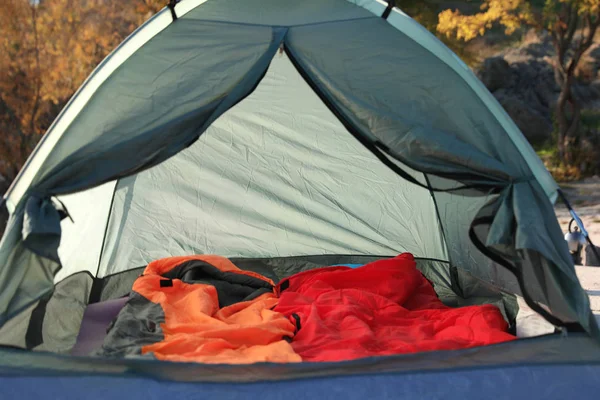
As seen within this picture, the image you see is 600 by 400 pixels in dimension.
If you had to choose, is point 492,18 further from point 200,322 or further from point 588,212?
point 200,322

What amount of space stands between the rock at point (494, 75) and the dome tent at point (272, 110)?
8.71 meters

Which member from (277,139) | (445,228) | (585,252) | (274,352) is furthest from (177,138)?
(585,252)

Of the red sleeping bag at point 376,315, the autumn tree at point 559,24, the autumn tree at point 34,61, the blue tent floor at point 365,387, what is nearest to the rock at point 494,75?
the autumn tree at point 559,24

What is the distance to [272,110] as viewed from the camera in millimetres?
3619

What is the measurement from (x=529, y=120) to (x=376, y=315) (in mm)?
9085

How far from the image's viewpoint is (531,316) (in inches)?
101

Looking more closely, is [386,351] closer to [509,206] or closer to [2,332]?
[509,206]

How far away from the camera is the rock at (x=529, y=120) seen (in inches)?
433

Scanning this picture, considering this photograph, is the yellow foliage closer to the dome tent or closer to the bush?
the bush

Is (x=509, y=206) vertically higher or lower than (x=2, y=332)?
higher

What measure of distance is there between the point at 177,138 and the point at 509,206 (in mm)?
1125

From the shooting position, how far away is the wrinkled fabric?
7.45 feet

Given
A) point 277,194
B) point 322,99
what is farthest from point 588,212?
point 322,99

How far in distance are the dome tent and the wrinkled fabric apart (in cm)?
24
